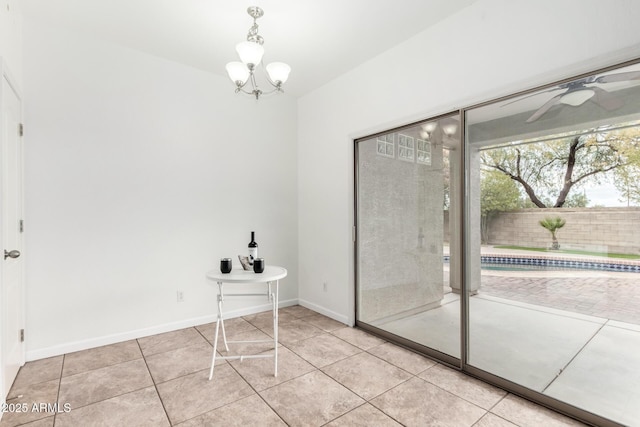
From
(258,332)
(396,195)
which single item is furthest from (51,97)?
(396,195)

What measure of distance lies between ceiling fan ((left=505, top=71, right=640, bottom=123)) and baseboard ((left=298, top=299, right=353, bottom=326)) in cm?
280

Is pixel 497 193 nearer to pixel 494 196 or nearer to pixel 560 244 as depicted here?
pixel 494 196

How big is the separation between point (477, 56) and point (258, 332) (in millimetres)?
3317

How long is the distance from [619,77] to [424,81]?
4.47 feet

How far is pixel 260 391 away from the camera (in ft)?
7.56

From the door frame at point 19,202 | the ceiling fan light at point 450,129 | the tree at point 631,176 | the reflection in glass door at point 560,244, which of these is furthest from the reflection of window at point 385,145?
the door frame at point 19,202

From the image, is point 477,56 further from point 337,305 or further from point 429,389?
point 337,305

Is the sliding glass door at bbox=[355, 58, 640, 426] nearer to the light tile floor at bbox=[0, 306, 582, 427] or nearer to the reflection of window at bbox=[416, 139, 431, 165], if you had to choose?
the reflection of window at bbox=[416, 139, 431, 165]

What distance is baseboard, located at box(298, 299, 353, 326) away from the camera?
376 cm

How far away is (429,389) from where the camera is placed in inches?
91.7

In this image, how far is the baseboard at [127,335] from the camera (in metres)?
2.83

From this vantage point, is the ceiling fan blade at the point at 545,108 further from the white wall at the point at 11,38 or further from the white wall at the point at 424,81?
the white wall at the point at 11,38

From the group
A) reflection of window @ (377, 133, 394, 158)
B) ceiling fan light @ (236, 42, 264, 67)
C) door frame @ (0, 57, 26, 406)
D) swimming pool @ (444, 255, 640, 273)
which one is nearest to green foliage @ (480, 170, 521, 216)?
swimming pool @ (444, 255, 640, 273)

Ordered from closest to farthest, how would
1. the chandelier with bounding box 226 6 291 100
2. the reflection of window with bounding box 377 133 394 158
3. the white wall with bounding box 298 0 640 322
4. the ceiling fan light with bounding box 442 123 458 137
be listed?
the white wall with bounding box 298 0 640 322
the chandelier with bounding box 226 6 291 100
the ceiling fan light with bounding box 442 123 458 137
the reflection of window with bounding box 377 133 394 158
